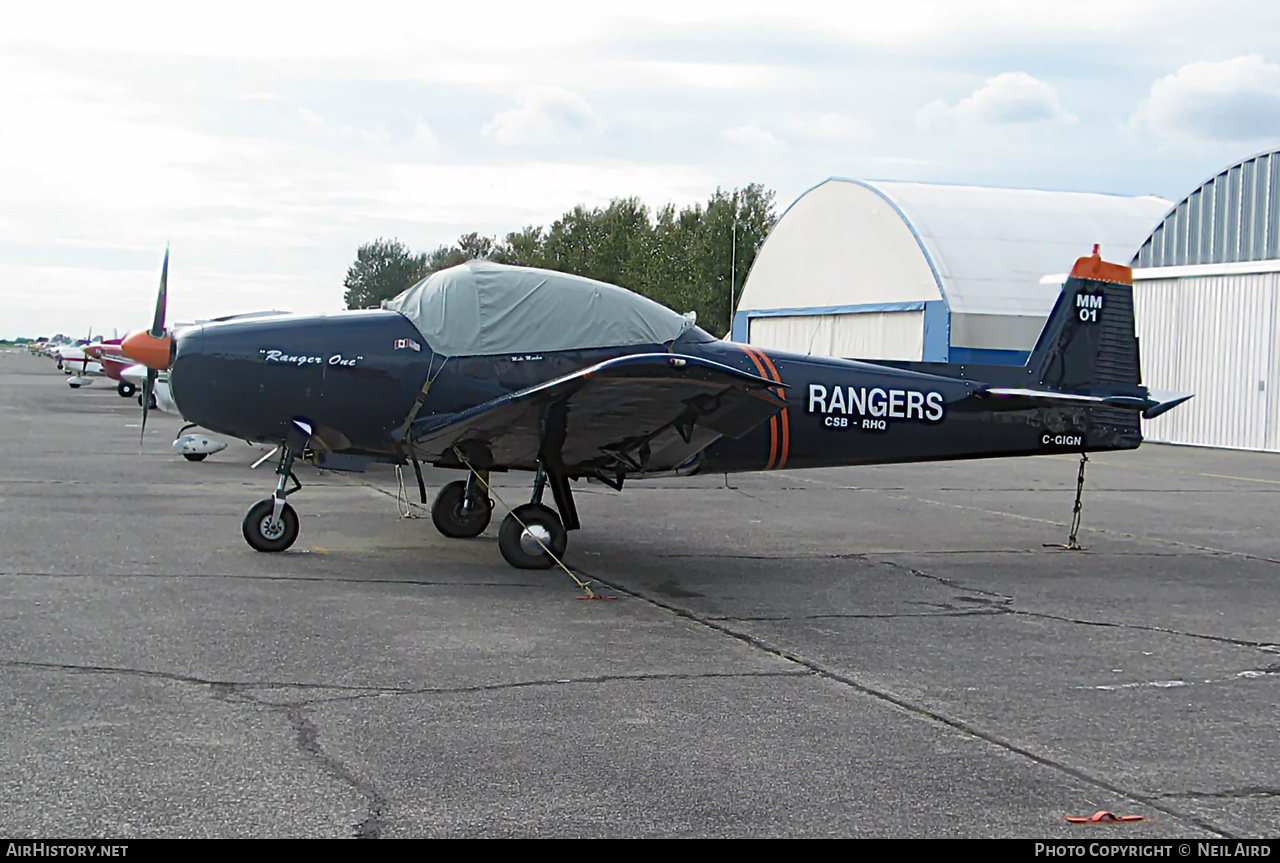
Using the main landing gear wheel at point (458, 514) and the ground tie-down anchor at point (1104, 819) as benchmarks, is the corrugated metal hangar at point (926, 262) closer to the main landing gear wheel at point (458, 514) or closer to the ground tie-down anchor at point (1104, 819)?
the main landing gear wheel at point (458, 514)

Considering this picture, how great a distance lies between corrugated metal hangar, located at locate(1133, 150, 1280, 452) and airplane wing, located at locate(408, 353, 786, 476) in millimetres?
19314

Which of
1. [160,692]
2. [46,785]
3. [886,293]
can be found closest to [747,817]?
[46,785]

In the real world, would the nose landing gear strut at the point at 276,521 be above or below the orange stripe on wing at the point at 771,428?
below

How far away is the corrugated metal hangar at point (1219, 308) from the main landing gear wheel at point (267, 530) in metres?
21.2

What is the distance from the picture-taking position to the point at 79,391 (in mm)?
44781

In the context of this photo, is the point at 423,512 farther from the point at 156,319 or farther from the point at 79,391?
the point at 79,391

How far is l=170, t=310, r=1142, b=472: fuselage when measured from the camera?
8.94 meters

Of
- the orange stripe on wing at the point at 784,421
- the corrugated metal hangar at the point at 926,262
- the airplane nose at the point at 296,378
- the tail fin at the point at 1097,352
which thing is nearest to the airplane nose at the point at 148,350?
the airplane nose at the point at 296,378

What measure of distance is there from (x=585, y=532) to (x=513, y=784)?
683cm

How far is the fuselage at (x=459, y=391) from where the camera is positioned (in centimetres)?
894

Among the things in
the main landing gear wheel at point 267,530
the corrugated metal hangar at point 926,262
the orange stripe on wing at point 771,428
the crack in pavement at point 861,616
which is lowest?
the crack in pavement at point 861,616

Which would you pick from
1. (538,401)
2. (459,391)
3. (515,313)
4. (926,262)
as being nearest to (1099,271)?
(515,313)

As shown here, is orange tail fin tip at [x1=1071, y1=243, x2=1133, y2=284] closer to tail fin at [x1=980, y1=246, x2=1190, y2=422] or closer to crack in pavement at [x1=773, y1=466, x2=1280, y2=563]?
tail fin at [x1=980, y1=246, x2=1190, y2=422]

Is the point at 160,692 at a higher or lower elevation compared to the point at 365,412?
lower
